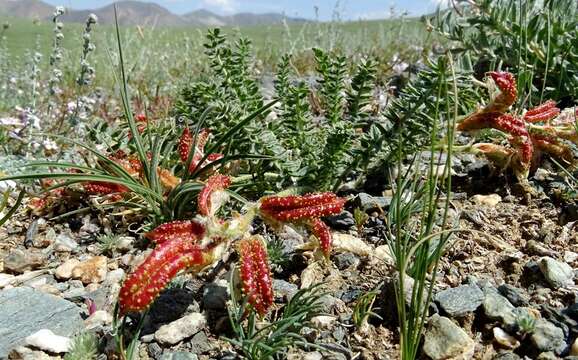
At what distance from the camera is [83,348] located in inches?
67.8

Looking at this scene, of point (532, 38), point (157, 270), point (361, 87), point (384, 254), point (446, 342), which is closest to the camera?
point (157, 270)

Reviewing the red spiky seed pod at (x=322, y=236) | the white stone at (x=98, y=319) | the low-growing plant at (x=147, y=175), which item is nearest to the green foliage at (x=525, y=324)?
the red spiky seed pod at (x=322, y=236)

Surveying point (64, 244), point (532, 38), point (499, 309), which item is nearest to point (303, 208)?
point (499, 309)

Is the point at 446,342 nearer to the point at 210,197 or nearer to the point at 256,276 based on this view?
the point at 256,276

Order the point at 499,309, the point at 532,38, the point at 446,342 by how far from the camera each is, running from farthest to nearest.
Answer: the point at 532,38
the point at 499,309
the point at 446,342

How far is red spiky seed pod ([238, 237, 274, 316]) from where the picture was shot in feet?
5.82

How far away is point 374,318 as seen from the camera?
1998 mm

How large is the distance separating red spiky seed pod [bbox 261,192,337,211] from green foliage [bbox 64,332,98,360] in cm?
71

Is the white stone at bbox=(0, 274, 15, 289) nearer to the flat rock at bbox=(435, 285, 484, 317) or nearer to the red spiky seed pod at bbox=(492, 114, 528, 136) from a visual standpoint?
the flat rock at bbox=(435, 285, 484, 317)

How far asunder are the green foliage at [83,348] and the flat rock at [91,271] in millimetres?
521

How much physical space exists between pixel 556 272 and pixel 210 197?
Answer: 1.26 meters

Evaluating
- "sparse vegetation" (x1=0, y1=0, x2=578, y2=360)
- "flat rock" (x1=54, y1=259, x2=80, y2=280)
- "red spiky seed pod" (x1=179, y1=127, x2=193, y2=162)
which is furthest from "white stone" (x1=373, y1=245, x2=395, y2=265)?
"flat rock" (x1=54, y1=259, x2=80, y2=280)

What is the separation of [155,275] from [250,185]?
1.04 meters

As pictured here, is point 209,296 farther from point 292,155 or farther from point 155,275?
point 292,155
